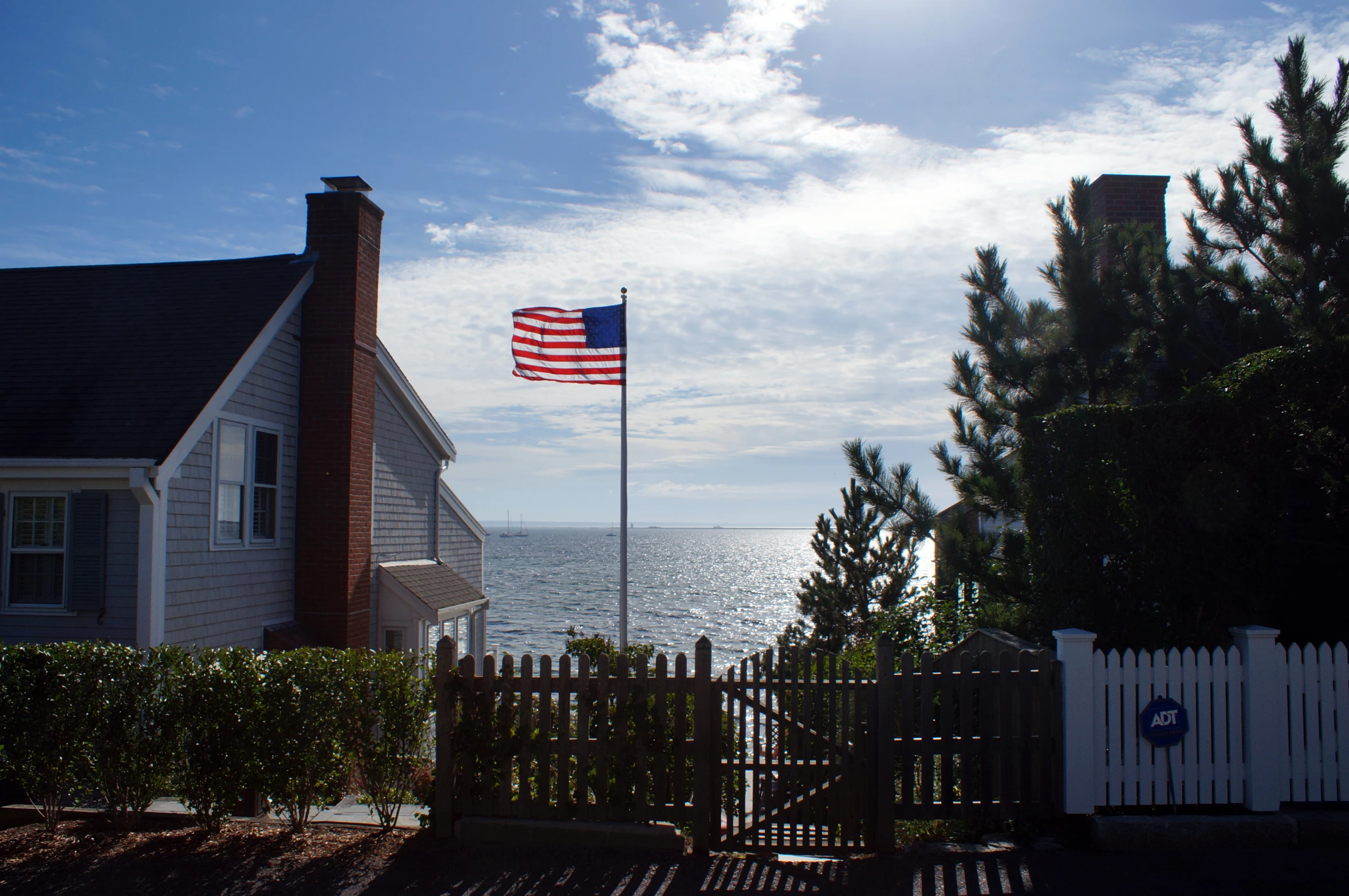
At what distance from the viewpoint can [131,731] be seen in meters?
6.79

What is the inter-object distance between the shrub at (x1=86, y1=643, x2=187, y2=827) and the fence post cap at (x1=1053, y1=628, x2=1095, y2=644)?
6.81m

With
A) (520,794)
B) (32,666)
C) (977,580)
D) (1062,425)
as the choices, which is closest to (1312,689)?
(1062,425)

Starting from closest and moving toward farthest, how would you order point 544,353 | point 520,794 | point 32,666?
point 520,794 < point 32,666 < point 544,353

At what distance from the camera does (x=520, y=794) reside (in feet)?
21.2

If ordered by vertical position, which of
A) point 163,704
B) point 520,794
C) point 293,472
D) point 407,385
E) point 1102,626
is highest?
point 407,385

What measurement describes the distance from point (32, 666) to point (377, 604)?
7101 mm

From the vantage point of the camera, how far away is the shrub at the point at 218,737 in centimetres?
670

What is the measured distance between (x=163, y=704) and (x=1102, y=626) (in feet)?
26.2

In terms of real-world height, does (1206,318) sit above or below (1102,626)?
above

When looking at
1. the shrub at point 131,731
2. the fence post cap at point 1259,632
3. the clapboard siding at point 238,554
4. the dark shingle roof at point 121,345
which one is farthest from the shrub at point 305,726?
the fence post cap at point 1259,632

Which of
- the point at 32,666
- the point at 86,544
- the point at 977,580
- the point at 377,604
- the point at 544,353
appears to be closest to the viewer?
the point at 32,666

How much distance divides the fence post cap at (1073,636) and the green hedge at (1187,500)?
1445 millimetres

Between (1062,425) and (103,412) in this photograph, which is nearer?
(1062,425)

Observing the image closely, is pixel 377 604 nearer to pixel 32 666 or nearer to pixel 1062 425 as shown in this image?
pixel 32 666
